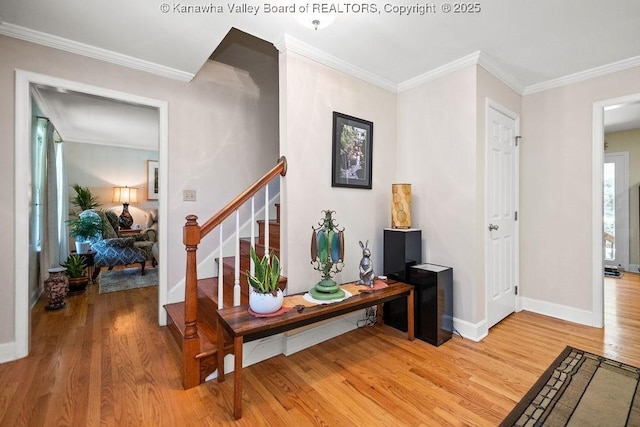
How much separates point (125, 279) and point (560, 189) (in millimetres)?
5561

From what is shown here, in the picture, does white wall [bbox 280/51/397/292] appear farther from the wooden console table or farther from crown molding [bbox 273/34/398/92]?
the wooden console table

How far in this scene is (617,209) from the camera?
5035 millimetres

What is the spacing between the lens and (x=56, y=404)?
65.4 inches

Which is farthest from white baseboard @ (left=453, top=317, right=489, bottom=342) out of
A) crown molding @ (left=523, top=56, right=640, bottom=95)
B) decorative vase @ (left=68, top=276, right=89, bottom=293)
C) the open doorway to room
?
decorative vase @ (left=68, top=276, right=89, bottom=293)

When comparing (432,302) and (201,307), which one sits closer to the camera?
(432,302)

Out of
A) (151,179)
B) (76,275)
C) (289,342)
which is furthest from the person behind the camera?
(151,179)

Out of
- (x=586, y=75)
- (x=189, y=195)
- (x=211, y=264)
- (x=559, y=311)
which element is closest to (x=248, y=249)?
(x=211, y=264)

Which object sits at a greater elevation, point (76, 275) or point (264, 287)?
point (264, 287)

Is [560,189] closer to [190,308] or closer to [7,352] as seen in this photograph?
[190,308]

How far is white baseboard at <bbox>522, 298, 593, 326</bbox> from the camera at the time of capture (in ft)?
9.16

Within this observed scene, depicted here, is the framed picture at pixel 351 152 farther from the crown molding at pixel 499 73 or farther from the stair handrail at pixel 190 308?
the stair handrail at pixel 190 308

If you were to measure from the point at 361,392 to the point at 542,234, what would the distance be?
257 centimetres

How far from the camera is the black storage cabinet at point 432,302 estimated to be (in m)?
2.39

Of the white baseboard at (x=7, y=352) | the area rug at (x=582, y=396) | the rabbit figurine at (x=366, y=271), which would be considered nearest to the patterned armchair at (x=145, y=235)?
the white baseboard at (x=7, y=352)
